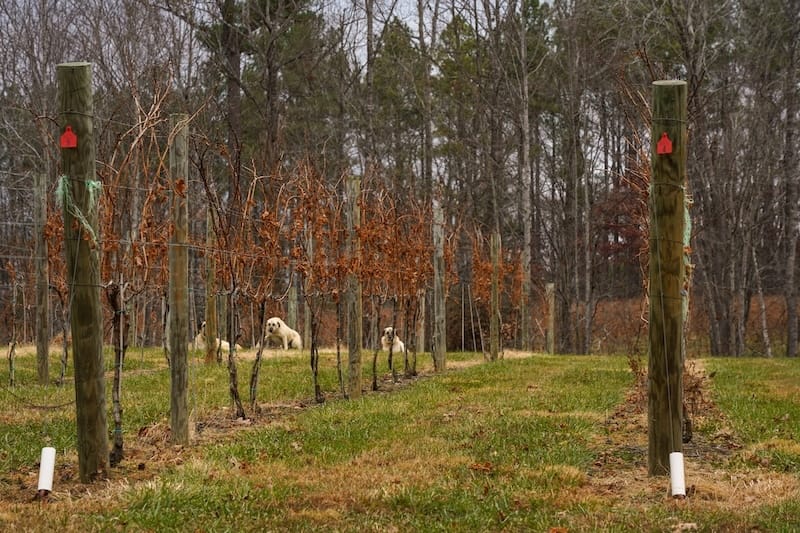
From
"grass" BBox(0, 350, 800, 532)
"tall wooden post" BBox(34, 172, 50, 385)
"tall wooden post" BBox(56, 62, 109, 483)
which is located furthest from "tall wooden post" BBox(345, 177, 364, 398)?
"tall wooden post" BBox(56, 62, 109, 483)

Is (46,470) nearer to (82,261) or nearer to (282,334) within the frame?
(82,261)

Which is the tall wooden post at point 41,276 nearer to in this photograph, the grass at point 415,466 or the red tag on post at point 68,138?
the grass at point 415,466

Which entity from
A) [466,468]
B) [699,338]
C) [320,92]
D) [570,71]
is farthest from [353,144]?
[466,468]

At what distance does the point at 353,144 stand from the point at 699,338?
14.8m

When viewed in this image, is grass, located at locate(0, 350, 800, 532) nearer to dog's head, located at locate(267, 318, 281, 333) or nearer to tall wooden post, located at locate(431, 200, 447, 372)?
tall wooden post, located at locate(431, 200, 447, 372)

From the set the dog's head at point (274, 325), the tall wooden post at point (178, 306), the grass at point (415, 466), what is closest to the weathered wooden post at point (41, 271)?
the grass at point (415, 466)

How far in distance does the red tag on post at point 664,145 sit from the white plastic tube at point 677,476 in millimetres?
2274

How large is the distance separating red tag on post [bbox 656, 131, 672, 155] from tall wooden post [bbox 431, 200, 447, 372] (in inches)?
396

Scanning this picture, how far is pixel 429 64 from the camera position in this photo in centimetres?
3225

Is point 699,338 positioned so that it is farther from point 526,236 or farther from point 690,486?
point 690,486

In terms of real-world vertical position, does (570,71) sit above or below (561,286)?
above

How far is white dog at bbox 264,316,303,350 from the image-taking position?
22203mm

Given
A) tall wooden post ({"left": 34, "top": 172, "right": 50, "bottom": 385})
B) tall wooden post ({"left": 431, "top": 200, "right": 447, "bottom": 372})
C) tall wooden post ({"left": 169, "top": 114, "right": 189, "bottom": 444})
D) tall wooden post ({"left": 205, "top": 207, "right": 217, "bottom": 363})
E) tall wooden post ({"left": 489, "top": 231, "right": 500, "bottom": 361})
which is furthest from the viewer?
tall wooden post ({"left": 489, "top": 231, "right": 500, "bottom": 361})

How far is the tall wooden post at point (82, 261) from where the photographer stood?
6.71 meters
